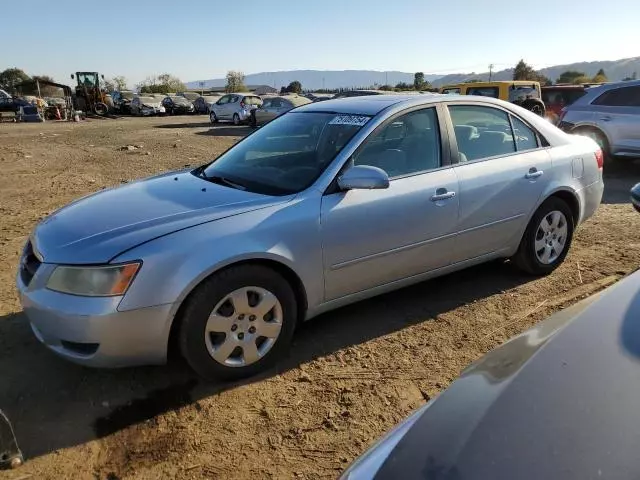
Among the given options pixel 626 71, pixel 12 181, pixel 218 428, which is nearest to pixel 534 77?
pixel 12 181

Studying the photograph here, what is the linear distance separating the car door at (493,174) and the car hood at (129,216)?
1.49m

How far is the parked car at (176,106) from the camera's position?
3681 centimetres

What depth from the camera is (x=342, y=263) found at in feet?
11.1

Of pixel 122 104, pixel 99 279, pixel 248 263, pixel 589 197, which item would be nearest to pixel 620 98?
pixel 589 197

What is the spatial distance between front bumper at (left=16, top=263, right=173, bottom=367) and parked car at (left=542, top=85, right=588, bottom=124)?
15.0 metres

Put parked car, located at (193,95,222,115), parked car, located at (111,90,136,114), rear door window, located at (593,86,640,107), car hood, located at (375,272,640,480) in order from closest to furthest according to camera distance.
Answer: car hood, located at (375,272,640,480), rear door window, located at (593,86,640,107), parked car, located at (111,90,136,114), parked car, located at (193,95,222,115)

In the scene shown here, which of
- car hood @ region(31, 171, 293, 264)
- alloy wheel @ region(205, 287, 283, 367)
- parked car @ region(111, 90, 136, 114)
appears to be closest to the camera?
car hood @ region(31, 171, 293, 264)

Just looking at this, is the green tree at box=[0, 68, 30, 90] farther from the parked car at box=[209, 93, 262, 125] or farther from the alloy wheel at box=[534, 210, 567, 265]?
the alloy wheel at box=[534, 210, 567, 265]

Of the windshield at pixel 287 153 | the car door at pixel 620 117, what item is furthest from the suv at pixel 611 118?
the windshield at pixel 287 153

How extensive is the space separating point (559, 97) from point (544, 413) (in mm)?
16592

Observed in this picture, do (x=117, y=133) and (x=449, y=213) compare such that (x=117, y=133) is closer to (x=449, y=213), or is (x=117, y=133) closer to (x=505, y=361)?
(x=449, y=213)

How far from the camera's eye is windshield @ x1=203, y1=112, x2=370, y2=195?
3.47 metres

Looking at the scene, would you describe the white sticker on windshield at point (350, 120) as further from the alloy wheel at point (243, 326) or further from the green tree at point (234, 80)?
the green tree at point (234, 80)

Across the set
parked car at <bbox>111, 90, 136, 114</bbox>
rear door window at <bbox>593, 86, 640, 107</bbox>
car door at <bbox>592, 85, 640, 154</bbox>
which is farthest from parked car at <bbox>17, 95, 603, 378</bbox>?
parked car at <bbox>111, 90, 136, 114</bbox>
